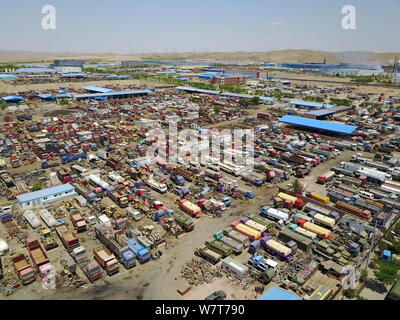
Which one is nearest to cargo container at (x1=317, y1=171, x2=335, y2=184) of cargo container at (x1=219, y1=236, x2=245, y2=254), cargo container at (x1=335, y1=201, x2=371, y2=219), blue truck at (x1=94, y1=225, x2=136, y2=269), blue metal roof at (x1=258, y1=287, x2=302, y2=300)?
cargo container at (x1=335, y1=201, x2=371, y2=219)

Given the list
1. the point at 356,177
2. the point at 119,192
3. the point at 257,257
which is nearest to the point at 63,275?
the point at 119,192

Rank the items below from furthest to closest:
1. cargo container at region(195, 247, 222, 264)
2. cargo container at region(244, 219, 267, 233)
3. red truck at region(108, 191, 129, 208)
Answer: red truck at region(108, 191, 129, 208)
cargo container at region(244, 219, 267, 233)
cargo container at region(195, 247, 222, 264)

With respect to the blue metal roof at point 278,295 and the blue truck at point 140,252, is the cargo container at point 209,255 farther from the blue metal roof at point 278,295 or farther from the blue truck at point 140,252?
the blue metal roof at point 278,295

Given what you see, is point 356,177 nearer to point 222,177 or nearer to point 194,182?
point 222,177

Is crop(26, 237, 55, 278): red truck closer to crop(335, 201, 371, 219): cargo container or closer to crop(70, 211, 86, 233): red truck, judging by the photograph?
crop(70, 211, 86, 233): red truck

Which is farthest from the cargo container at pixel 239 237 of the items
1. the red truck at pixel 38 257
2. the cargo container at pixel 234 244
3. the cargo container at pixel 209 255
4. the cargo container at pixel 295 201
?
the red truck at pixel 38 257

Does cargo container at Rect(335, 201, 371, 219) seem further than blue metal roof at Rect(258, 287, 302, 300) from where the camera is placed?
Yes
